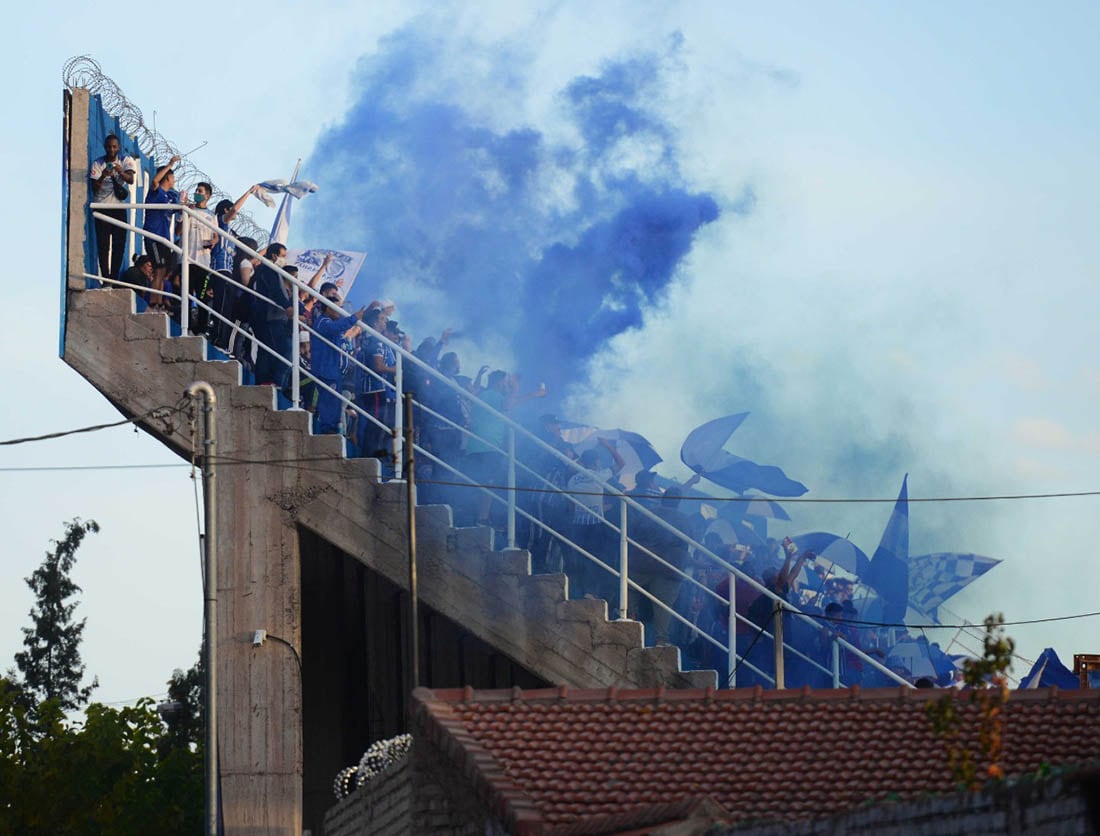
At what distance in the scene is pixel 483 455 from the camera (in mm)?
19500

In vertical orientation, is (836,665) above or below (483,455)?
below

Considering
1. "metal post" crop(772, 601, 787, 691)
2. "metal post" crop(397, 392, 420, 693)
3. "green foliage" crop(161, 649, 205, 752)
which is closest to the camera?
"metal post" crop(772, 601, 787, 691)

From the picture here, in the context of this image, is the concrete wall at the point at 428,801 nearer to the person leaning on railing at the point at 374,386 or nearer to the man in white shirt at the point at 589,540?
the man in white shirt at the point at 589,540

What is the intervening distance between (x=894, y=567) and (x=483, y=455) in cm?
549

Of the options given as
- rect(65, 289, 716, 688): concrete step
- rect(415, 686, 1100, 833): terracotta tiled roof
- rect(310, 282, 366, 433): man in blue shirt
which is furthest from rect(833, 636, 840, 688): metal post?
rect(310, 282, 366, 433): man in blue shirt

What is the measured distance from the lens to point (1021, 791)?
Result: 326 inches

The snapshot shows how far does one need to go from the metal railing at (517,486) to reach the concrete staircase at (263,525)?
377mm

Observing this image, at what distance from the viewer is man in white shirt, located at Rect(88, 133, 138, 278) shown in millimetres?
19938

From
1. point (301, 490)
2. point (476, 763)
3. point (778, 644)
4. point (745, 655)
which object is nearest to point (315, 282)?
point (301, 490)

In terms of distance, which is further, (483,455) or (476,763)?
(483,455)

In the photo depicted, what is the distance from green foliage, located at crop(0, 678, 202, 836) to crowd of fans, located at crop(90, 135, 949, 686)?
13.5 metres

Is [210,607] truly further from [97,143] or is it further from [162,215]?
[97,143]

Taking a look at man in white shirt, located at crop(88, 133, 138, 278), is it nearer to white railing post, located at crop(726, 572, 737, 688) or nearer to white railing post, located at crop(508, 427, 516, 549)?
white railing post, located at crop(508, 427, 516, 549)

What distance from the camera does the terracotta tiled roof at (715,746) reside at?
11789 mm
